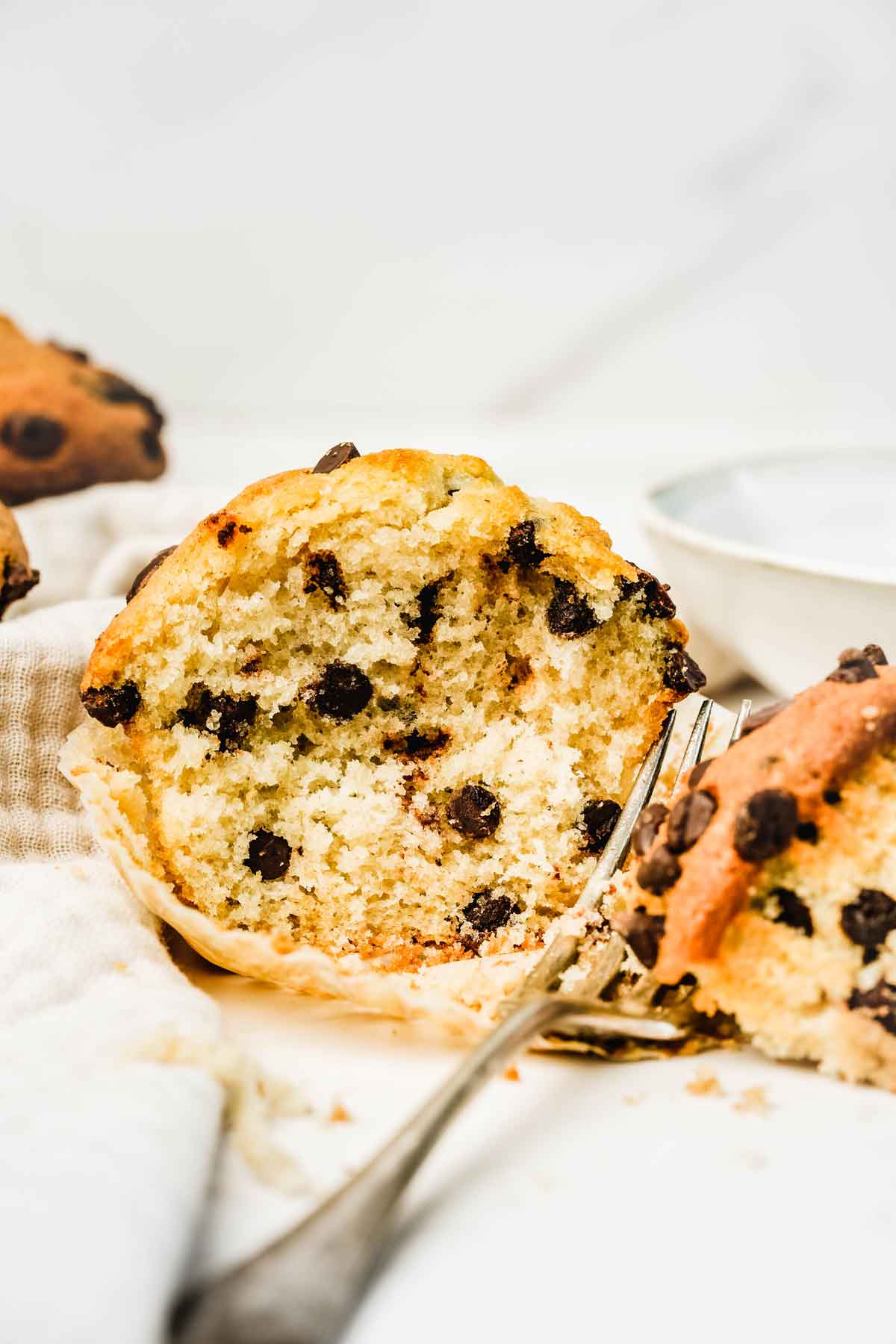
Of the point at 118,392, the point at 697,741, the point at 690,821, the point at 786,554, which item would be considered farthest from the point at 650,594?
the point at 118,392

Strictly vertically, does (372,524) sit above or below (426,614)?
above

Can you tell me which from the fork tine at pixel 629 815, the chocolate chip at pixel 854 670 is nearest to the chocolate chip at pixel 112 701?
the fork tine at pixel 629 815

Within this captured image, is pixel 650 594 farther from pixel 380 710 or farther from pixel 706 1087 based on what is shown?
pixel 706 1087

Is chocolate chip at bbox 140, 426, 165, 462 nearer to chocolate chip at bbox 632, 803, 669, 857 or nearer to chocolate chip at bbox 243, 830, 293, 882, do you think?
chocolate chip at bbox 243, 830, 293, 882

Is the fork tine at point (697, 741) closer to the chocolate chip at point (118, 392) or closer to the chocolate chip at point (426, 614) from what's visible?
the chocolate chip at point (426, 614)

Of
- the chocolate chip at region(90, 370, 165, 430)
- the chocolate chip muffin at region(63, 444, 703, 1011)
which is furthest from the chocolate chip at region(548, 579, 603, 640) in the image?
the chocolate chip at region(90, 370, 165, 430)
